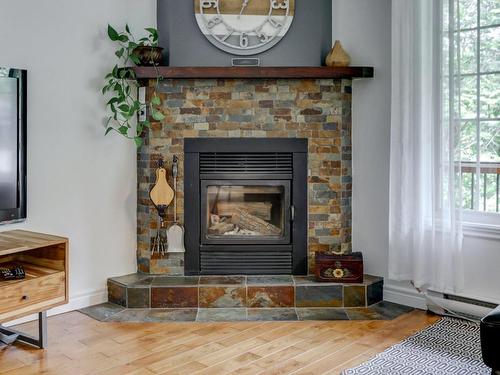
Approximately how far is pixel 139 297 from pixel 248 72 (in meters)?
1.62

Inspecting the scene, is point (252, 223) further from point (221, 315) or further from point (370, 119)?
point (370, 119)

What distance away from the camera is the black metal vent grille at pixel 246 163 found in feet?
13.0

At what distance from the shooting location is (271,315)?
11.6 feet

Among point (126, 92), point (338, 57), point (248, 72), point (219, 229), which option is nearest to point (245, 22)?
point (248, 72)

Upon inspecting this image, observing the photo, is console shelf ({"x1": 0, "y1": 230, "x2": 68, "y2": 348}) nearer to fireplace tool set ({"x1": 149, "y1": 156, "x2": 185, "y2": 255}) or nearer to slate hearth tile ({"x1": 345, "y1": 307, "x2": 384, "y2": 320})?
fireplace tool set ({"x1": 149, "y1": 156, "x2": 185, "y2": 255})

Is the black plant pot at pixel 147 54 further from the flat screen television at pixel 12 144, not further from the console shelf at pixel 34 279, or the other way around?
the console shelf at pixel 34 279

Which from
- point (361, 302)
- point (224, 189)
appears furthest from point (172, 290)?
point (361, 302)

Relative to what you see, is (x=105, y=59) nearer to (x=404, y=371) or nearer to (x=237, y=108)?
(x=237, y=108)

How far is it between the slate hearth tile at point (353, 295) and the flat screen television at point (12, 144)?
6.73 ft

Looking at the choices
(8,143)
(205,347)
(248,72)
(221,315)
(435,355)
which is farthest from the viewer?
(248,72)

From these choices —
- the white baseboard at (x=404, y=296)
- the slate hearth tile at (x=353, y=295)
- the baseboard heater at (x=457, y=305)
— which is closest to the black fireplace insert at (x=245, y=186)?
the slate hearth tile at (x=353, y=295)

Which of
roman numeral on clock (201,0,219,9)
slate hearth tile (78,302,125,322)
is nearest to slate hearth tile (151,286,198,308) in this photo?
slate hearth tile (78,302,125,322)

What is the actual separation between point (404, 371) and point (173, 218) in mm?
1892

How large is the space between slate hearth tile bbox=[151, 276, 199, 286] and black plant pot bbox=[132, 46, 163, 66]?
4.71ft
